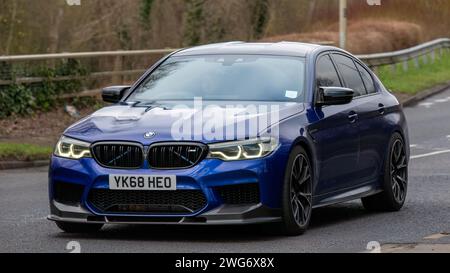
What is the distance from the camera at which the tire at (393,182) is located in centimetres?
1359

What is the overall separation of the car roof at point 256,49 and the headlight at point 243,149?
5.96ft

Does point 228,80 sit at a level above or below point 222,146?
above

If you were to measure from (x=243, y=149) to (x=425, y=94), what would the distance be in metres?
26.6

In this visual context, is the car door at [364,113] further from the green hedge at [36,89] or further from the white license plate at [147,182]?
the green hedge at [36,89]

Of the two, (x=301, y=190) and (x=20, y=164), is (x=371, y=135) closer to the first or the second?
(x=301, y=190)

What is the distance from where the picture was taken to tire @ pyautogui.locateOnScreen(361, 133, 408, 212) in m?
13.6

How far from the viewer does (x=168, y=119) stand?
11.3 m

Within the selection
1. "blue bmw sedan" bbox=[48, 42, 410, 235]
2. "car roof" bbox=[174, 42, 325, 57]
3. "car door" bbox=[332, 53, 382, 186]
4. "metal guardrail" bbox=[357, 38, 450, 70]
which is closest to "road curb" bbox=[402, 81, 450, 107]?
"metal guardrail" bbox=[357, 38, 450, 70]

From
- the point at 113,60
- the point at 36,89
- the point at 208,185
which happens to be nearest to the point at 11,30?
the point at 113,60

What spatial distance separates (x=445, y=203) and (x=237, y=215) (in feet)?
12.9

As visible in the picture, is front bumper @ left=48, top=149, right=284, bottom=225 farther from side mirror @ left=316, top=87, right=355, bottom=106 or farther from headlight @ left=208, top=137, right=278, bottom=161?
side mirror @ left=316, top=87, right=355, bottom=106
